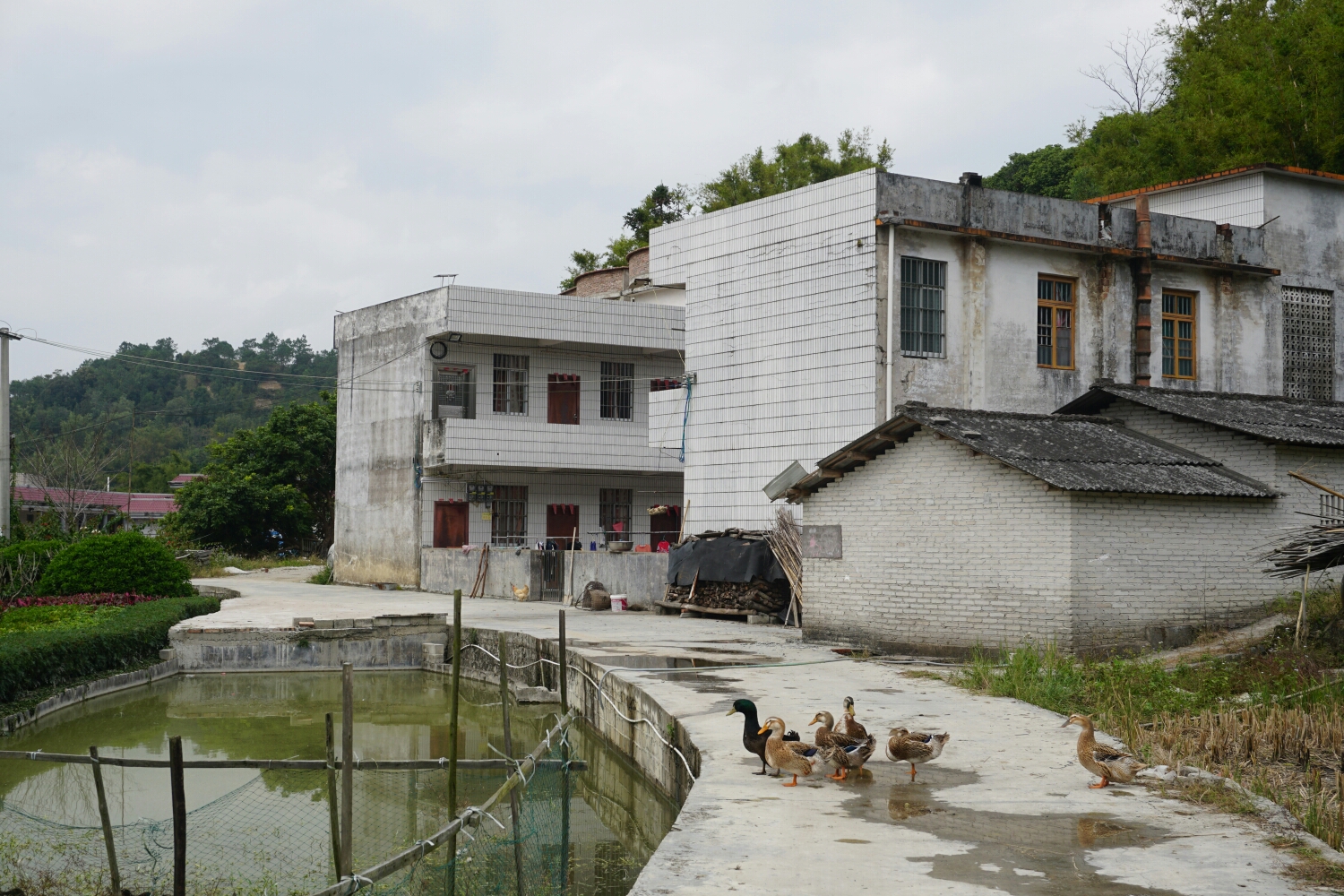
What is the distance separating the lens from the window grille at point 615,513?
3350cm

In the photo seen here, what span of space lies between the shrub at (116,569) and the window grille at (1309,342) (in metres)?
22.4

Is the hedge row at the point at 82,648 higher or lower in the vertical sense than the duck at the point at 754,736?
lower

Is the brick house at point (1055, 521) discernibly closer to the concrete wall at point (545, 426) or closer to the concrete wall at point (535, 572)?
the concrete wall at point (535, 572)

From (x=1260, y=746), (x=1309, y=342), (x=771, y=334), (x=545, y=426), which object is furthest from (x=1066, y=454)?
(x=545, y=426)

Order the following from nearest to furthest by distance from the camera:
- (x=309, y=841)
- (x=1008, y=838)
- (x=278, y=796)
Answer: (x=1008, y=838), (x=309, y=841), (x=278, y=796)

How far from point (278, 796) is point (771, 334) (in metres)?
13.4

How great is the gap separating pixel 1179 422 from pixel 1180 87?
855 inches

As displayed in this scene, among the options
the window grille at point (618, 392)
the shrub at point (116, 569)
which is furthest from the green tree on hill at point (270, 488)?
the shrub at point (116, 569)

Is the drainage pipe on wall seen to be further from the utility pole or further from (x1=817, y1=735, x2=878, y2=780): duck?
the utility pole

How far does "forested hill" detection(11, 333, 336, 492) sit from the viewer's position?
230 feet

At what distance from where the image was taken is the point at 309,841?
10641mm

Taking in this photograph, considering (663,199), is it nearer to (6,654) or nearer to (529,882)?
(6,654)

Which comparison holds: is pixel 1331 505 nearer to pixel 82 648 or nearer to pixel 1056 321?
pixel 1056 321

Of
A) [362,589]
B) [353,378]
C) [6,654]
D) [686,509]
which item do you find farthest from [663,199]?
[6,654]
